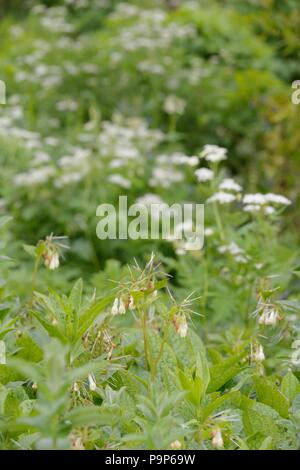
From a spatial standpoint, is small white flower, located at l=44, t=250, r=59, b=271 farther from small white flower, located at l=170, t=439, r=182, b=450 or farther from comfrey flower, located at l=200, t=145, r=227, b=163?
comfrey flower, located at l=200, t=145, r=227, b=163

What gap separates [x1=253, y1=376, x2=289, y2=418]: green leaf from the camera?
1833 millimetres

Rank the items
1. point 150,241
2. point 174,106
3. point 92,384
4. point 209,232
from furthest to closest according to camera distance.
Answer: point 174,106, point 150,241, point 209,232, point 92,384

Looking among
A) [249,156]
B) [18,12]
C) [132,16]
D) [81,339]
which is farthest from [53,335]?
[18,12]

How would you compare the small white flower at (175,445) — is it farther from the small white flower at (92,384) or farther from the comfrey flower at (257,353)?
the comfrey flower at (257,353)

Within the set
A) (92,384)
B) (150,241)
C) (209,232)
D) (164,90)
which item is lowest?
(150,241)

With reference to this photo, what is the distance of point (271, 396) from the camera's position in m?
1.85

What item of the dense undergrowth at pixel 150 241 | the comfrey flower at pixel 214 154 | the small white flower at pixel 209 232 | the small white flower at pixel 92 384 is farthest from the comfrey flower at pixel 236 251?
the small white flower at pixel 92 384

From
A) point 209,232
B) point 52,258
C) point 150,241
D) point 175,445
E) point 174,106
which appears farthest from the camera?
point 174,106

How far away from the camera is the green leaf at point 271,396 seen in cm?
183

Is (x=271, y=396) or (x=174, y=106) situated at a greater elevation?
(x=271, y=396)

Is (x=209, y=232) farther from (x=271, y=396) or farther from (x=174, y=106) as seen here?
(x=174, y=106)

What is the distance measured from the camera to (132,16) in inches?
273

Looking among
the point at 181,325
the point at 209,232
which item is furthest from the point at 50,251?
the point at 209,232

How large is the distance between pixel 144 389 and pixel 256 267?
124 cm
